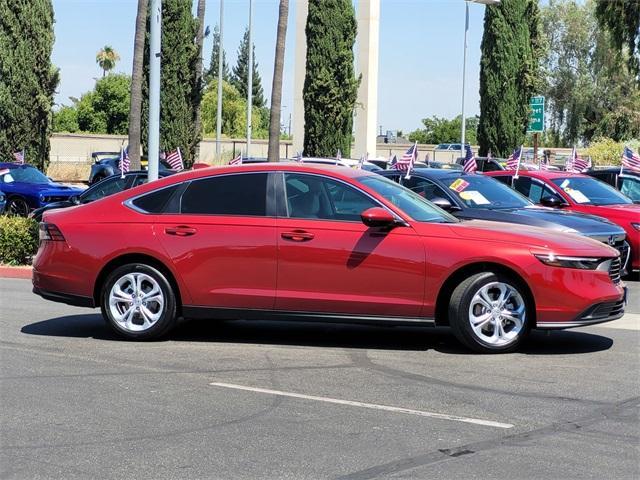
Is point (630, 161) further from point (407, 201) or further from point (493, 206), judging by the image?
point (407, 201)

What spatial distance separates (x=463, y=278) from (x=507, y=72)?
35.2m

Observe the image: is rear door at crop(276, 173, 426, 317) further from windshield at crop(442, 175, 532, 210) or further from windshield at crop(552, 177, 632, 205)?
windshield at crop(552, 177, 632, 205)

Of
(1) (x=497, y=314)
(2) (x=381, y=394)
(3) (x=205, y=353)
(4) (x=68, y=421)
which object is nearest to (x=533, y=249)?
(1) (x=497, y=314)

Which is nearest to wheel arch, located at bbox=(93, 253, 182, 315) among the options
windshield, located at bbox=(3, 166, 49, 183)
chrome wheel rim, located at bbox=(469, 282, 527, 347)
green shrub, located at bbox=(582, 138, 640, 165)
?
chrome wheel rim, located at bbox=(469, 282, 527, 347)

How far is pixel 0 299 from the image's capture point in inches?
505

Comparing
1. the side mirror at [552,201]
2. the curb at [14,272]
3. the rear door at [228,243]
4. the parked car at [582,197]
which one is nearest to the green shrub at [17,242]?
the curb at [14,272]

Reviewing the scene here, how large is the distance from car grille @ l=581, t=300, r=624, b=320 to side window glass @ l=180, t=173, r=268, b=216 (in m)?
3.03

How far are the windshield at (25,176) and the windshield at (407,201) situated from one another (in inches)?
754

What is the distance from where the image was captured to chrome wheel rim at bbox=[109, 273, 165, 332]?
956cm

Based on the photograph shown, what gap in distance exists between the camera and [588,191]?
1658cm

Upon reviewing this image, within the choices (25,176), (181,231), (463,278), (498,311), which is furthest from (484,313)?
(25,176)

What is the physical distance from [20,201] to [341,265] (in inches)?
756

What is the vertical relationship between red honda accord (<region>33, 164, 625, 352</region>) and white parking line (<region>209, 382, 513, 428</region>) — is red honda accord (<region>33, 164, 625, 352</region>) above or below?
above

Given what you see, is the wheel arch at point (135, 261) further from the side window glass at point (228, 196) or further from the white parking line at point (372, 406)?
the white parking line at point (372, 406)
